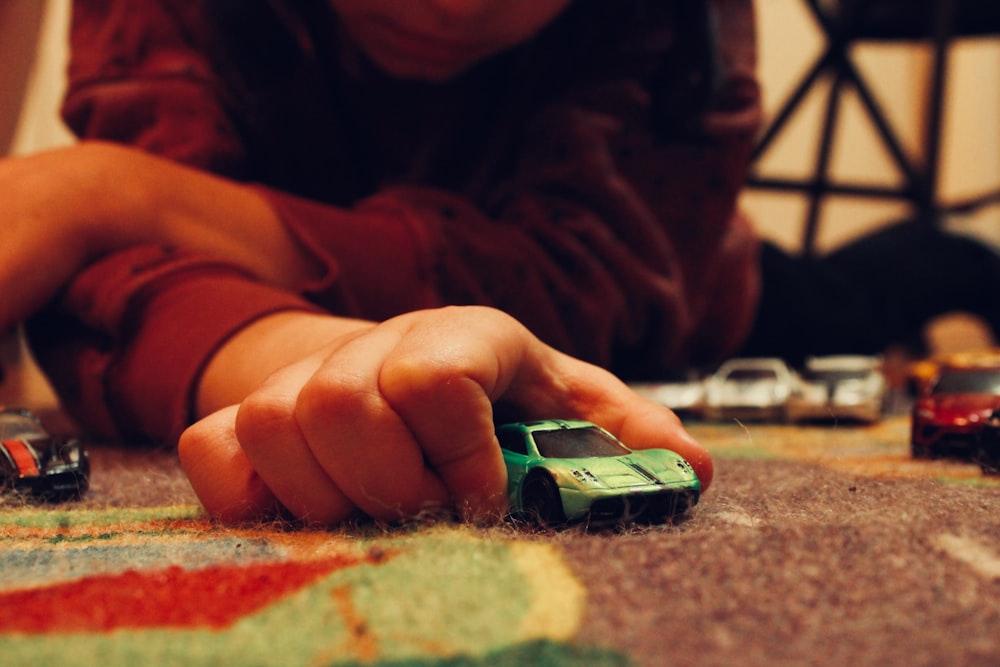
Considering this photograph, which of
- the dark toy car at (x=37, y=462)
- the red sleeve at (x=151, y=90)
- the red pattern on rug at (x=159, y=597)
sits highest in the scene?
the red sleeve at (x=151, y=90)

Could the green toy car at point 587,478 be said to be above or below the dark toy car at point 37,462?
above

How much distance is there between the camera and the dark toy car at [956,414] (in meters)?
0.48

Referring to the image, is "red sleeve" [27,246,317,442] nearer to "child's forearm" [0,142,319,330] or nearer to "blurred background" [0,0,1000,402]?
"child's forearm" [0,142,319,330]

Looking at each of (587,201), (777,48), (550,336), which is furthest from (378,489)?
(777,48)

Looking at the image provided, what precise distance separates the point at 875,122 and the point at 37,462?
177cm

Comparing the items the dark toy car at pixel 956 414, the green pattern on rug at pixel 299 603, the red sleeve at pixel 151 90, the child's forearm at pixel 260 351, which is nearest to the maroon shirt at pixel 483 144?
the red sleeve at pixel 151 90

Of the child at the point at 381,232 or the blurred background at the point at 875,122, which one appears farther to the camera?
the blurred background at the point at 875,122

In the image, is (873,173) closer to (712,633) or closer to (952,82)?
(952,82)

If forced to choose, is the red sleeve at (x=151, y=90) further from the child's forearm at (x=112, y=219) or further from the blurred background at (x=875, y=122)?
the blurred background at (x=875, y=122)

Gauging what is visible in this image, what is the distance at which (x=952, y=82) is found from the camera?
193 cm

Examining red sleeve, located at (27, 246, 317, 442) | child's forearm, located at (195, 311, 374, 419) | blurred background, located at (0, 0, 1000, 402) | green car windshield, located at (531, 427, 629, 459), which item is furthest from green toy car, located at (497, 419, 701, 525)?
blurred background, located at (0, 0, 1000, 402)

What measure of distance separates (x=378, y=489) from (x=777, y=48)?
62.6 inches

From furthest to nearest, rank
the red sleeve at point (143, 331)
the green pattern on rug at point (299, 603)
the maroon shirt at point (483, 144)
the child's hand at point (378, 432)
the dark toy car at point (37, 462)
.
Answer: the maroon shirt at point (483, 144) → the red sleeve at point (143, 331) → the dark toy car at point (37, 462) → the child's hand at point (378, 432) → the green pattern on rug at point (299, 603)

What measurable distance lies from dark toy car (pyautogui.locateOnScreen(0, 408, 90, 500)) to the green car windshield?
236 mm
